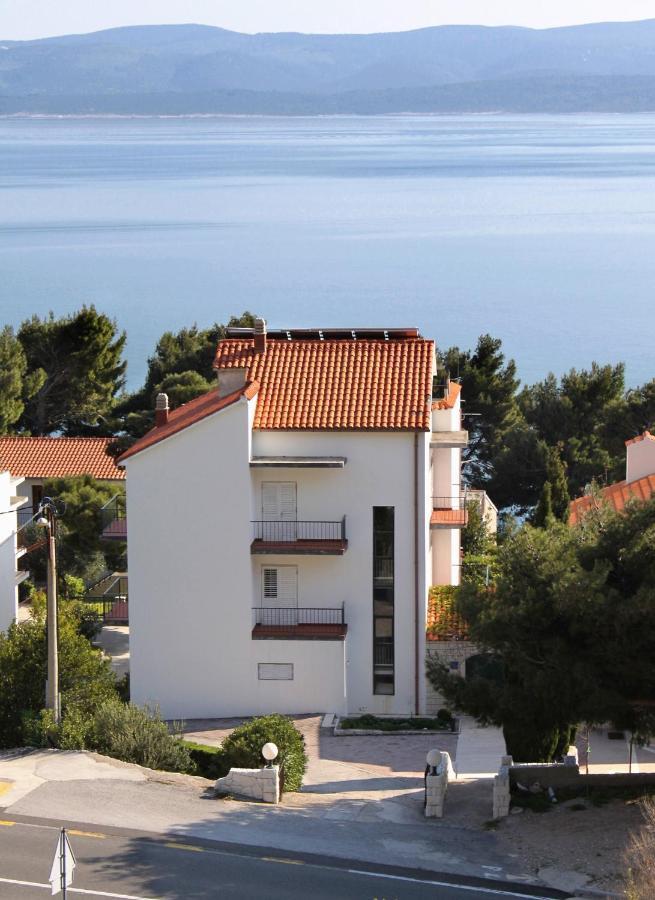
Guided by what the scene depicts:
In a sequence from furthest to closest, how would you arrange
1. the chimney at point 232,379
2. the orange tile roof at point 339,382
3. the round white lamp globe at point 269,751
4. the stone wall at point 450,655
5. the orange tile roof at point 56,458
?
the orange tile roof at point 56,458
the chimney at point 232,379
the orange tile roof at point 339,382
the stone wall at point 450,655
the round white lamp globe at point 269,751

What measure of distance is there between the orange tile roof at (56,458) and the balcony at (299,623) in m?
18.5

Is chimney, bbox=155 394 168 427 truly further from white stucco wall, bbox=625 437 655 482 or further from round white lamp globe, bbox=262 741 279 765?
round white lamp globe, bbox=262 741 279 765

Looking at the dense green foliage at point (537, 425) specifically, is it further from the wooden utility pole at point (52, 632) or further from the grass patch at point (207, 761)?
the wooden utility pole at point (52, 632)

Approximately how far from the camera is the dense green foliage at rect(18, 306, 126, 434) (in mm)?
56094

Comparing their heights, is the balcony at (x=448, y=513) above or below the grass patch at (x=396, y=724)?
above

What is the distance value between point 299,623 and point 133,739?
669cm

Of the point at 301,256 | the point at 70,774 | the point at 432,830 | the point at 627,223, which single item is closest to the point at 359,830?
Result: the point at 432,830

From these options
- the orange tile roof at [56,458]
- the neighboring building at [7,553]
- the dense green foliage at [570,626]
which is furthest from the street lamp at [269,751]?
the orange tile roof at [56,458]

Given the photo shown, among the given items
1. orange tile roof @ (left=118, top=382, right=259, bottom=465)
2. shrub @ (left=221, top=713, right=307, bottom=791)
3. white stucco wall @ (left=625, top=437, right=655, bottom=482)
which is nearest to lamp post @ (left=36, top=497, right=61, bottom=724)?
shrub @ (left=221, top=713, right=307, bottom=791)

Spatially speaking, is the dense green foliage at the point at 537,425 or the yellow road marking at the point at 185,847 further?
the dense green foliage at the point at 537,425

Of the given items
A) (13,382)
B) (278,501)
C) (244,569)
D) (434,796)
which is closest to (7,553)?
(244,569)

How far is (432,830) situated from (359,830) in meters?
0.94

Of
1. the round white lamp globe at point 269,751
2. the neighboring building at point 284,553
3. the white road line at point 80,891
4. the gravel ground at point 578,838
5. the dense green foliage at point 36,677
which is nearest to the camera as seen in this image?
the white road line at point 80,891

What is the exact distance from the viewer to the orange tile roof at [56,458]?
45.6m
